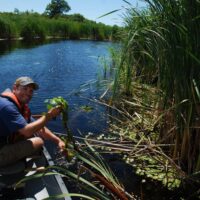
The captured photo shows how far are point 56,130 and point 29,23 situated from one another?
1206 inches

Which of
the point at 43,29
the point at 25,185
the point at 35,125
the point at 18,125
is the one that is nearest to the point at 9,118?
the point at 18,125

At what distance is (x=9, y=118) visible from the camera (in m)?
Answer: 3.84

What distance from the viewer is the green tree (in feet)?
238

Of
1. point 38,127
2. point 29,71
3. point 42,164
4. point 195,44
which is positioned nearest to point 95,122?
point 42,164

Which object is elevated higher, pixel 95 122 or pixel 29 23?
pixel 29 23

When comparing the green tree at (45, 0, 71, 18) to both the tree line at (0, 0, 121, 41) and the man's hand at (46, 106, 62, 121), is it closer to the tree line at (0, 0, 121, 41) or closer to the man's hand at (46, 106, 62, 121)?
the tree line at (0, 0, 121, 41)

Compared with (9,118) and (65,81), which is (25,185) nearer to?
(9,118)

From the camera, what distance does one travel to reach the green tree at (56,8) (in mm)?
72562

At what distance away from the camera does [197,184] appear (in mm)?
4211

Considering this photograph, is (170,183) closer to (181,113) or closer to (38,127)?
(181,113)

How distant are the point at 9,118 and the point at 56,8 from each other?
7221 centimetres

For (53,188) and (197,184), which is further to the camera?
(197,184)

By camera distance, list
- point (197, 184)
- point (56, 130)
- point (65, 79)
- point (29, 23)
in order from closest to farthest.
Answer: point (197, 184) < point (56, 130) < point (65, 79) < point (29, 23)

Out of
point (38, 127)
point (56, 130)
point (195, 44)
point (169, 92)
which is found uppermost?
point (195, 44)
